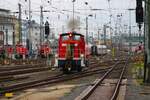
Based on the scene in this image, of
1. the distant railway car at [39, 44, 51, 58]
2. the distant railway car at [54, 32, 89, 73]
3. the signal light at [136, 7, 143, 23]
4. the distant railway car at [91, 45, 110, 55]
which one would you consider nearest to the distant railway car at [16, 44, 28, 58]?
the distant railway car at [39, 44, 51, 58]

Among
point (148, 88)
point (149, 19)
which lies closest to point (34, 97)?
Result: point (148, 88)

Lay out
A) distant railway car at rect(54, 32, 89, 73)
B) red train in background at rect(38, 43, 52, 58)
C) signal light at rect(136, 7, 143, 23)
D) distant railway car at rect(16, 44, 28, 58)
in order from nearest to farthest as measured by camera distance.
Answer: signal light at rect(136, 7, 143, 23)
distant railway car at rect(54, 32, 89, 73)
distant railway car at rect(16, 44, 28, 58)
red train in background at rect(38, 43, 52, 58)

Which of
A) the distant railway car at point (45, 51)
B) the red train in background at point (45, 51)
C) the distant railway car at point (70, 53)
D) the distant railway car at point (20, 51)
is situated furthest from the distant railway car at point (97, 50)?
the distant railway car at point (70, 53)

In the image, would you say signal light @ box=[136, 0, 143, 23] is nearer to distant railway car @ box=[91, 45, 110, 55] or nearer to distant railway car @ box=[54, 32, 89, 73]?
Answer: distant railway car @ box=[54, 32, 89, 73]

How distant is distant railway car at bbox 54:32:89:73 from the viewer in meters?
34.7

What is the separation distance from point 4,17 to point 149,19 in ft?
315

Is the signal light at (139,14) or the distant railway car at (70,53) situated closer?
the signal light at (139,14)

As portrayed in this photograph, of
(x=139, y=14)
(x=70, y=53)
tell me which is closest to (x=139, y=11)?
(x=139, y=14)

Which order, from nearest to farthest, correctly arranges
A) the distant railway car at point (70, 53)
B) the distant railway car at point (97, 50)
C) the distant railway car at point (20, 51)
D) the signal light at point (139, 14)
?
the signal light at point (139, 14) → the distant railway car at point (70, 53) → the distant railway car at point (20, 51) → the distant railway car at point (97, 50)

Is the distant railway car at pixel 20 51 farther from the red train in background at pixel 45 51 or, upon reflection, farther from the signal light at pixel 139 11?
the signal light at pixel 139 11

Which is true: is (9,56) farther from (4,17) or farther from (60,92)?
(4,17)

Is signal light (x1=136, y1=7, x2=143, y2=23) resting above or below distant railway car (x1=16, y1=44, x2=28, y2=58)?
above

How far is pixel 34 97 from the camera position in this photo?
61.2 ft

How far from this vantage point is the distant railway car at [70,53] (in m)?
34.7
